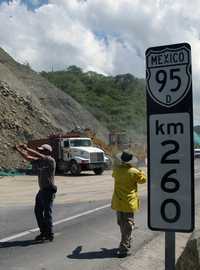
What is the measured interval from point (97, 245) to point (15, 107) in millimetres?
37646

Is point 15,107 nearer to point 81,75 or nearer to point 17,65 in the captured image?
point 17,65

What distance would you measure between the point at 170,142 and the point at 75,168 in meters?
31.1

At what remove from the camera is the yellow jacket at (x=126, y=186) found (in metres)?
8.95

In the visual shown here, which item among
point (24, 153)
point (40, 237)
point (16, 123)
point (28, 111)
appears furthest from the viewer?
point (28, 111)

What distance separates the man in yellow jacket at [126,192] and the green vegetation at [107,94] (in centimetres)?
7686

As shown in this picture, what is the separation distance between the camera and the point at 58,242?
33.3 ft

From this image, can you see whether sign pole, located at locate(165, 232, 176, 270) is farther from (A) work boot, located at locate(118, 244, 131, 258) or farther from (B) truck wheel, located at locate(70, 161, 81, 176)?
(B) truck wheel, located at locate(70, 161, 81, 176)

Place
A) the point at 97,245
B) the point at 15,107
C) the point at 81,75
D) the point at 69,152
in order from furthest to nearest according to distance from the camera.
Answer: the point at 81,75 < the point at 15,107 < the point at 69,152 < the point at 97,245

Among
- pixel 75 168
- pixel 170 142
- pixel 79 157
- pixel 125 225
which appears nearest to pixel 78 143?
pixel 79 157

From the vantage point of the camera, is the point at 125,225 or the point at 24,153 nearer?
the point at 125,225

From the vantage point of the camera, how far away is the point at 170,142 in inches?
136

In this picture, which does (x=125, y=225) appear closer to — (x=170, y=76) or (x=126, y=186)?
(x=126, y=186)

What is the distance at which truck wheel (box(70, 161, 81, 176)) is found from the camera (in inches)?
Answer: 1348

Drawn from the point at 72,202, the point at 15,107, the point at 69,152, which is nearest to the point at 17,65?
the point at 15,107
